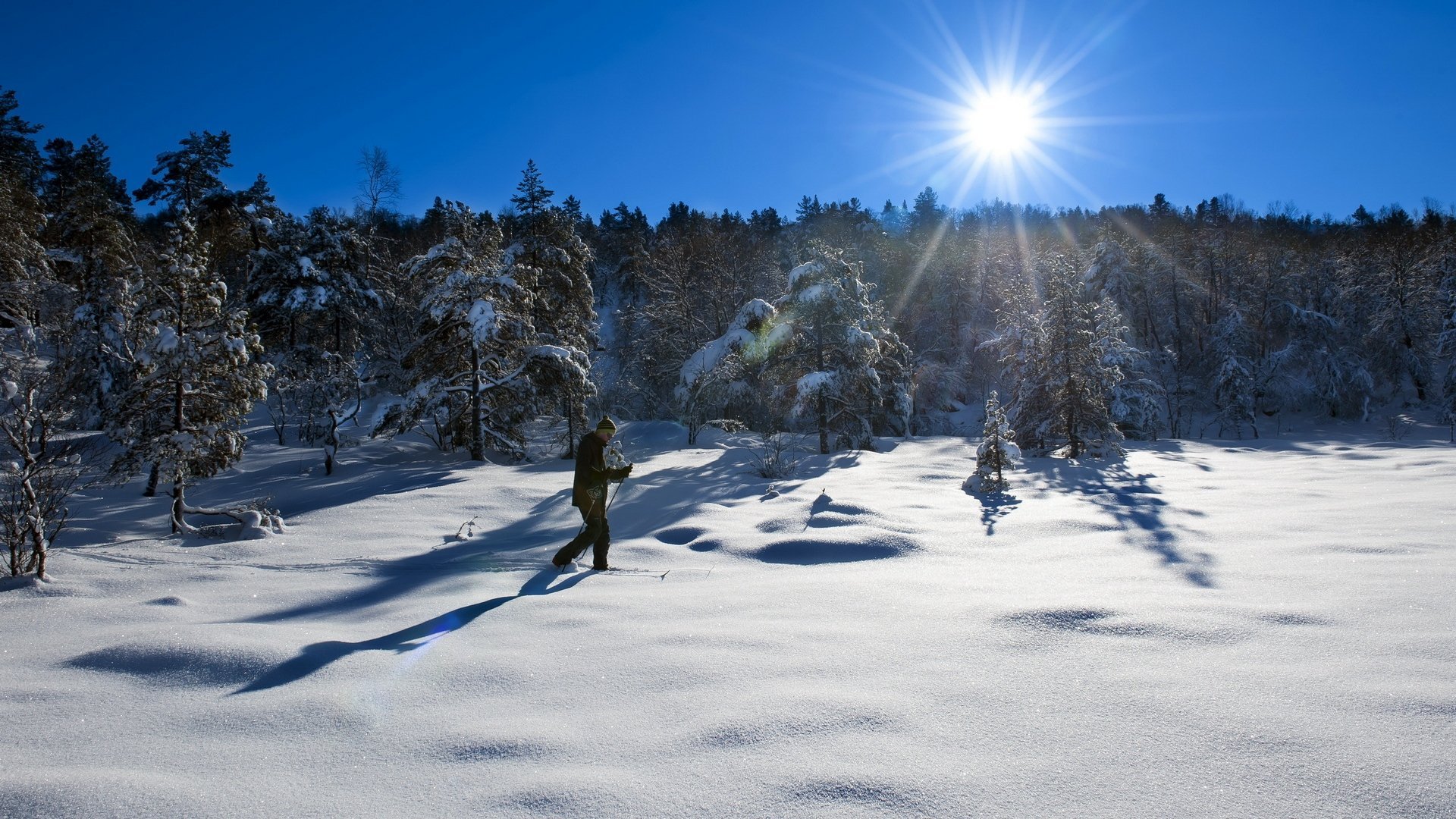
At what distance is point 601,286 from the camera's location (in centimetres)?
6800

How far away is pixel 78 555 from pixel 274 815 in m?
8.33

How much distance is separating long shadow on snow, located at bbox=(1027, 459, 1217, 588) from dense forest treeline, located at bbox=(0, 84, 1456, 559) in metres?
5.26

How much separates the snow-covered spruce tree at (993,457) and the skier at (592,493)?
830 cm

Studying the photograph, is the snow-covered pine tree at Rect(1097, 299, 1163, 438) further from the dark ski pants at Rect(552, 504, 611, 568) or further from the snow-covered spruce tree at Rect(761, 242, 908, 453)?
the dark ski pants at Rect(552, 504, 611, 568)

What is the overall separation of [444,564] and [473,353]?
13.0m

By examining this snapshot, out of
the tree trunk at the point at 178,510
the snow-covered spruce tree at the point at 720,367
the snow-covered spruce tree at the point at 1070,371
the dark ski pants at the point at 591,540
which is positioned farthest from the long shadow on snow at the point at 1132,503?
the tree trunk at the point at 178,510

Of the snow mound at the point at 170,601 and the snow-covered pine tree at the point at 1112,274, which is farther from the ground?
the snow-covered pine tree at the point at 1112,274

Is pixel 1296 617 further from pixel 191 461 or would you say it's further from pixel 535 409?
pixel 535 409

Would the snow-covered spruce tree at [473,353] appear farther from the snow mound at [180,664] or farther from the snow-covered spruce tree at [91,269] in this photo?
the snow mound at [180,664]

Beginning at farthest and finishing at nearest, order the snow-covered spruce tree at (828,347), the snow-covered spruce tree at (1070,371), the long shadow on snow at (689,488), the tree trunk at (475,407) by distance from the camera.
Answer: the snow-covered spruce tree at (828,347) < the snow-covered spruce tree at (1070,371) < the tree trunk at (475,407) < the long shadow on snow at (689,488)

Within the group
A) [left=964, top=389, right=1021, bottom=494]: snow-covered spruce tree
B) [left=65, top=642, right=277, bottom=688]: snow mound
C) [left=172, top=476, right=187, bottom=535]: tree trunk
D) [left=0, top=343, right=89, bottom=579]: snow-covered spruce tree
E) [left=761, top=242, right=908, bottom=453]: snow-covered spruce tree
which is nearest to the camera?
[left=65, top=642, right=277, bottom=688]: snow mound

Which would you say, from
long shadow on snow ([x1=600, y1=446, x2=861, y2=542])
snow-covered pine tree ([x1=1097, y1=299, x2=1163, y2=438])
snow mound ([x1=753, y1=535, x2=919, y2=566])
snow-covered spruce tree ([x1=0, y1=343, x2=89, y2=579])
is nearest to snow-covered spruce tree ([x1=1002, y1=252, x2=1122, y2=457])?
snow-covered pine tree ([x1=1097, y1=299, x2=1163, y2=438])

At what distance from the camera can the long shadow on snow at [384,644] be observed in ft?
11.7

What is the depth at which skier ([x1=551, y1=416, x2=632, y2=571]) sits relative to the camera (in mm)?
7262
